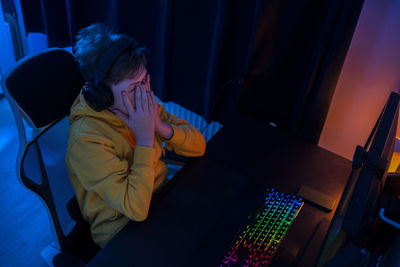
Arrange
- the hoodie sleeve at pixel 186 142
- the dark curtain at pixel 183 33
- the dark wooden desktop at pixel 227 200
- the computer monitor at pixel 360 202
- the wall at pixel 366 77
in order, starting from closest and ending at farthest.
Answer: the computer monitor at pixel 360 202
the dark wooden desktop at pixel 227 200
the hoodie sleeve at pixel 186 142
the wall at pixel 366 77
the dark curtain at pixel 183 33

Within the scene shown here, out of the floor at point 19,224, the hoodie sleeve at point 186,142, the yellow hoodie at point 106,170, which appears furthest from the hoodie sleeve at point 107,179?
the floor at point 19,224

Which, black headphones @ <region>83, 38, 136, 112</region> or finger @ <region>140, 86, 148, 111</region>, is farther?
finger @ <region>140, 86, 148, 111</region>

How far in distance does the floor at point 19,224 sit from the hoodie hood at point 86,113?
2.95ft

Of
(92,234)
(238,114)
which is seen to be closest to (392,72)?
(238,114)

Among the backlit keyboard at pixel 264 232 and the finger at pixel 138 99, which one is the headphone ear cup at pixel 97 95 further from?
the backlit keyboard at pixel 264 232

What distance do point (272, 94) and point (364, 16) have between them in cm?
45

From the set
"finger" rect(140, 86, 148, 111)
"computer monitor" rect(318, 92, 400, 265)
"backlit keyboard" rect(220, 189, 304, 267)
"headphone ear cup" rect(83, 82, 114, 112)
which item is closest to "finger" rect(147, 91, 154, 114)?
"finger" rect(140, 86, 148, 111)

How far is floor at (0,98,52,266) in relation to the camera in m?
1.47

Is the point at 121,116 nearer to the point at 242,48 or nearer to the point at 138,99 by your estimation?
the point at 138,99

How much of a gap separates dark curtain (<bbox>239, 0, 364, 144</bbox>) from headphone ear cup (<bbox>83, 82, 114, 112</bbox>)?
28.2 inches

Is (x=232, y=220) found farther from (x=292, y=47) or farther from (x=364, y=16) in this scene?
(x=364, y=16)

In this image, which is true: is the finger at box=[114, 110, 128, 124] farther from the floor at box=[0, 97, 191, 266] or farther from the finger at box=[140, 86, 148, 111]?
the floor at box=[0, 97, 191, 266]

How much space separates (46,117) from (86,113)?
0.37ft

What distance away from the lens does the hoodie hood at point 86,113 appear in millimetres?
903
